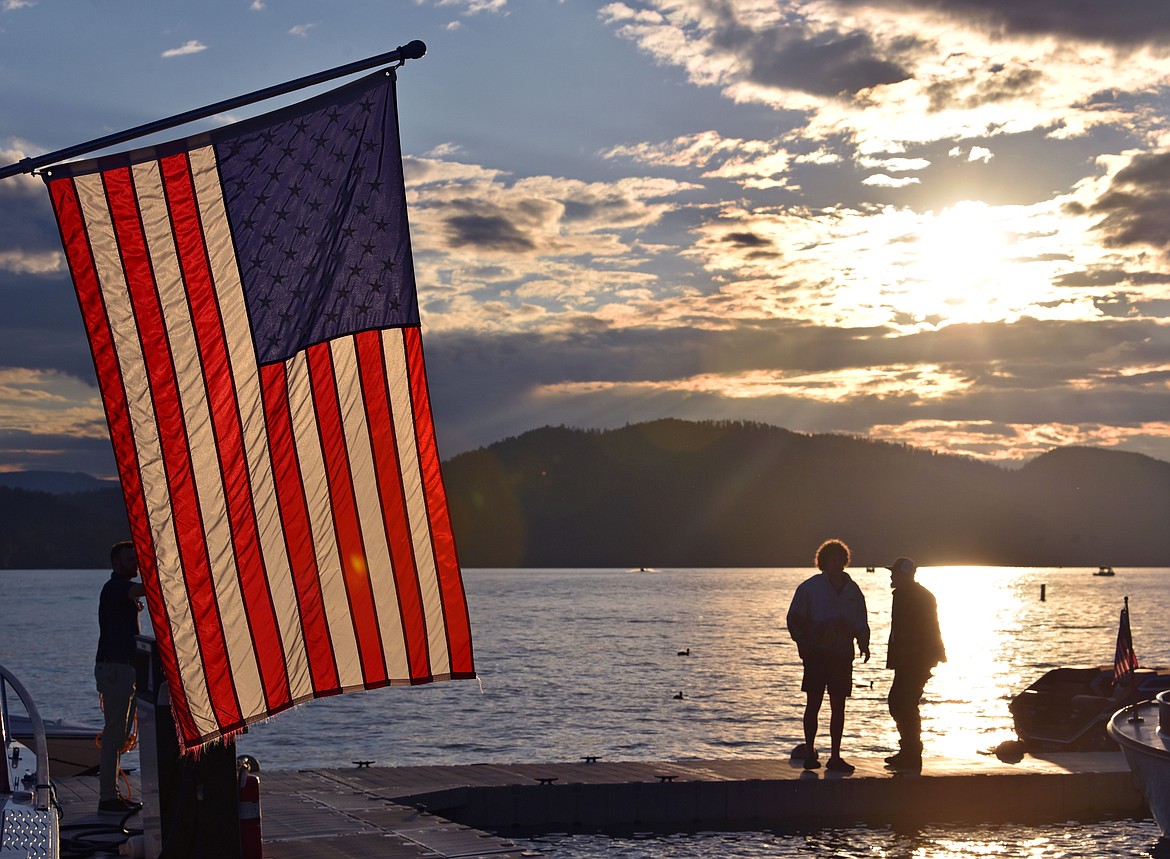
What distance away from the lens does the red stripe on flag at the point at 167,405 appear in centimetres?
660

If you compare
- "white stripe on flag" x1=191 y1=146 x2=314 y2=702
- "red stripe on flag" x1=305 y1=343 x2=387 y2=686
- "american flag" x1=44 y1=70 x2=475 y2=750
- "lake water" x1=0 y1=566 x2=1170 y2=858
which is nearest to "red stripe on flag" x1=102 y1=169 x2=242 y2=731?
"american flag" x1=44 y1=70 x2=475 y2=750

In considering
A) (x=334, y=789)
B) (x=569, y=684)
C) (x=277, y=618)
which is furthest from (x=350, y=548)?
(x=569, y=684)

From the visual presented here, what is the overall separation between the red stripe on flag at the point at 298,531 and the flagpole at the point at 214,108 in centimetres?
136

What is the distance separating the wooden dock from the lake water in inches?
18.1

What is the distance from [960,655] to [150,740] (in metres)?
71.4

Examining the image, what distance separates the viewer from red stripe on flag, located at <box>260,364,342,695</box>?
693 cm

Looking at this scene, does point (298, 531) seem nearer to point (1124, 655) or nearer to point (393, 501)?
point (393, 501)

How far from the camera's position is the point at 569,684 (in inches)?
2066

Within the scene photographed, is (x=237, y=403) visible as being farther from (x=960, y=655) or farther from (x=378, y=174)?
(x=960, y=655)

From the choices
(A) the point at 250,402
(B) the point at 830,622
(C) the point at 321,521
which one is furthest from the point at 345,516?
(B) the point at 830,622

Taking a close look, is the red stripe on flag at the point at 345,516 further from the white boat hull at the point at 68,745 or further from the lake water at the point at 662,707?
the white boat hull at the point at 68,745

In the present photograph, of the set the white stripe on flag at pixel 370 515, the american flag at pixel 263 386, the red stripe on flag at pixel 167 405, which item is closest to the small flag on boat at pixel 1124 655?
the white stripe on flag at pixel 370 515

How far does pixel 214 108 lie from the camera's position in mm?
6383

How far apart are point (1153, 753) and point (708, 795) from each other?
436 cm
